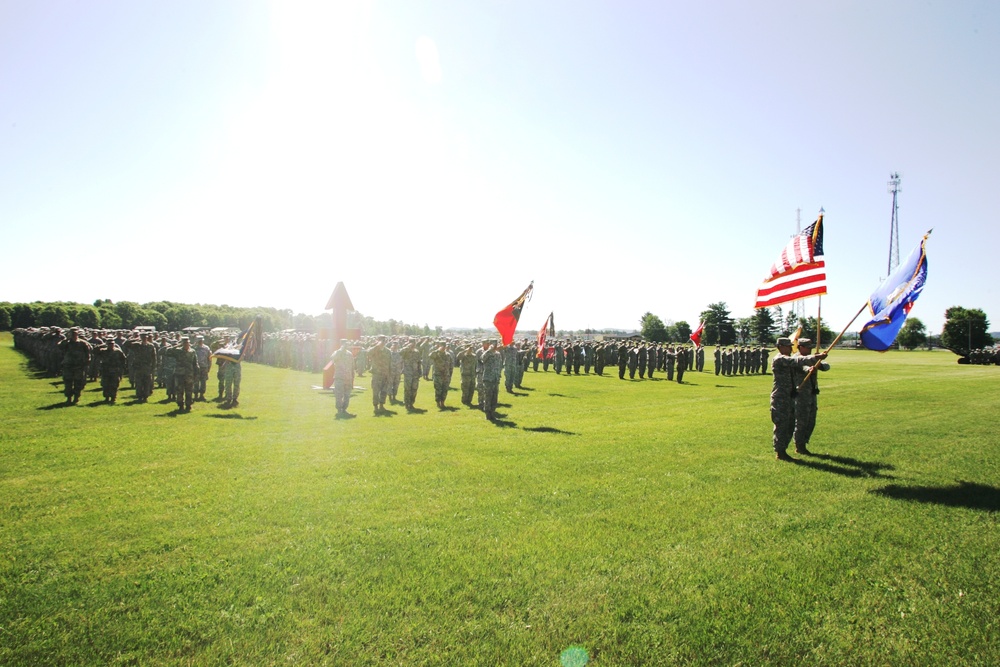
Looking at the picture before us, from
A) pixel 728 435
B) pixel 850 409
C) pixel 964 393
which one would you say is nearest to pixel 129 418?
pixel 728 435

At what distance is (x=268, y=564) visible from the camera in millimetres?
5039

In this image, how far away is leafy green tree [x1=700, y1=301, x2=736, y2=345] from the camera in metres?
101

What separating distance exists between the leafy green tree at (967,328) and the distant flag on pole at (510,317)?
93.4m

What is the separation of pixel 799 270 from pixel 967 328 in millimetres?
96165

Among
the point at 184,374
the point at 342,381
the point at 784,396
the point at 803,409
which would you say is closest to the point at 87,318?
the point at 184,374

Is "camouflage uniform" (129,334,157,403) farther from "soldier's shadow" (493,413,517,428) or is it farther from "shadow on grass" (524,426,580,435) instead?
"shadow on grass" (524,426,580,435)

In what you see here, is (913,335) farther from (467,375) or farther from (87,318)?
(87,318)

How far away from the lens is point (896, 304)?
342 inches

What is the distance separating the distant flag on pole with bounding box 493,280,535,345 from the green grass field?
16.0 feet

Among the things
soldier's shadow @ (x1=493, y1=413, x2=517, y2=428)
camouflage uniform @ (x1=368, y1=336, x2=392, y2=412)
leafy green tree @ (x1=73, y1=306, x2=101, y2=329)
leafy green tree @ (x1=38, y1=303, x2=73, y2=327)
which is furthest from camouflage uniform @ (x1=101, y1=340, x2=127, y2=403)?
leafy green tree @ (x1=38, y1=303, x2=73, y2=327)

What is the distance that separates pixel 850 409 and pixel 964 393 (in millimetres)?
8947

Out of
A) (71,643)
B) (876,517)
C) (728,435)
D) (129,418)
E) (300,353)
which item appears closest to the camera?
(71,643)

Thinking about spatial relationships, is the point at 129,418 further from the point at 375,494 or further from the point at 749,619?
the point at 749,619

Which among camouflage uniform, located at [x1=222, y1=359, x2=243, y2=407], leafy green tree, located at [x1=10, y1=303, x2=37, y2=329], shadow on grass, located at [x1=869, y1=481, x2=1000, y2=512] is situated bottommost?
shadow on grass, located at [x1=869, y1=481, x2=1000, y2=512]
